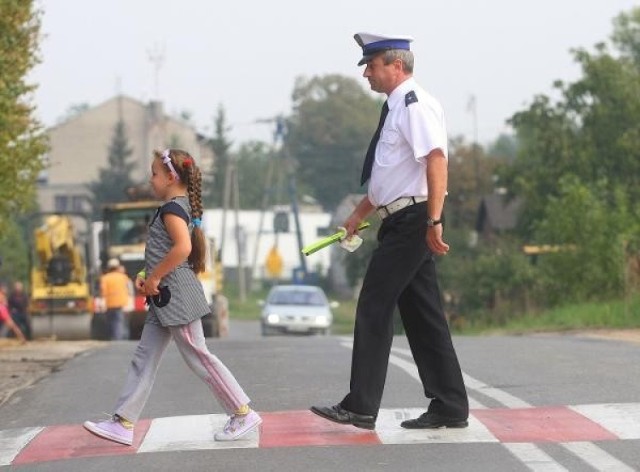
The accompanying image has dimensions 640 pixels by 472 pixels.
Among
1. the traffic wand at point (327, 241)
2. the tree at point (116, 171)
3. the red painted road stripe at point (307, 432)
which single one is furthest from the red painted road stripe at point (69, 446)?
the tree at point (116, 171)

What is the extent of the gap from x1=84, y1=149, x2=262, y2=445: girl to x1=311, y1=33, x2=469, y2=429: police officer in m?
0.50

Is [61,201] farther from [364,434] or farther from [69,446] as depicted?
[364,434]

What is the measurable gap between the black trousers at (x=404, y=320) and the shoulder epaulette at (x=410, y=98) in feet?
1.72

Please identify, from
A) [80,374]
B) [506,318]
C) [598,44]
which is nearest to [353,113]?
[598,44]

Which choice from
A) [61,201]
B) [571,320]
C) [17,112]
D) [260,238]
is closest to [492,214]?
[260,238]

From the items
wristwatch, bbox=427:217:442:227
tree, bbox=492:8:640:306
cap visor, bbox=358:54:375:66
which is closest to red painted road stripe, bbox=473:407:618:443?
wristwatch, bbox=427:217:442:227

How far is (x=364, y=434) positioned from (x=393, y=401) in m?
1.78

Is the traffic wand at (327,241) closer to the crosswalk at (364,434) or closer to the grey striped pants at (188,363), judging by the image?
the grey striped pants at (188,363)

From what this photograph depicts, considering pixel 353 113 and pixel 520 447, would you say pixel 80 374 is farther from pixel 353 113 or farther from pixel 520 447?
pixel 353 113

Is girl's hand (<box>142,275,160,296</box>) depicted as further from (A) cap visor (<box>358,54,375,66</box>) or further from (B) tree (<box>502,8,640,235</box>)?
(B) tree (<box>502,8,640,235</box>)

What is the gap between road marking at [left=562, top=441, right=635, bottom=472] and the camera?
776 centimetres

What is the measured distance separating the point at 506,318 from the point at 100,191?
283 feet

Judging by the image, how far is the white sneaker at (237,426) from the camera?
892cm

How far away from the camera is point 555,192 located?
5972 centimetres
